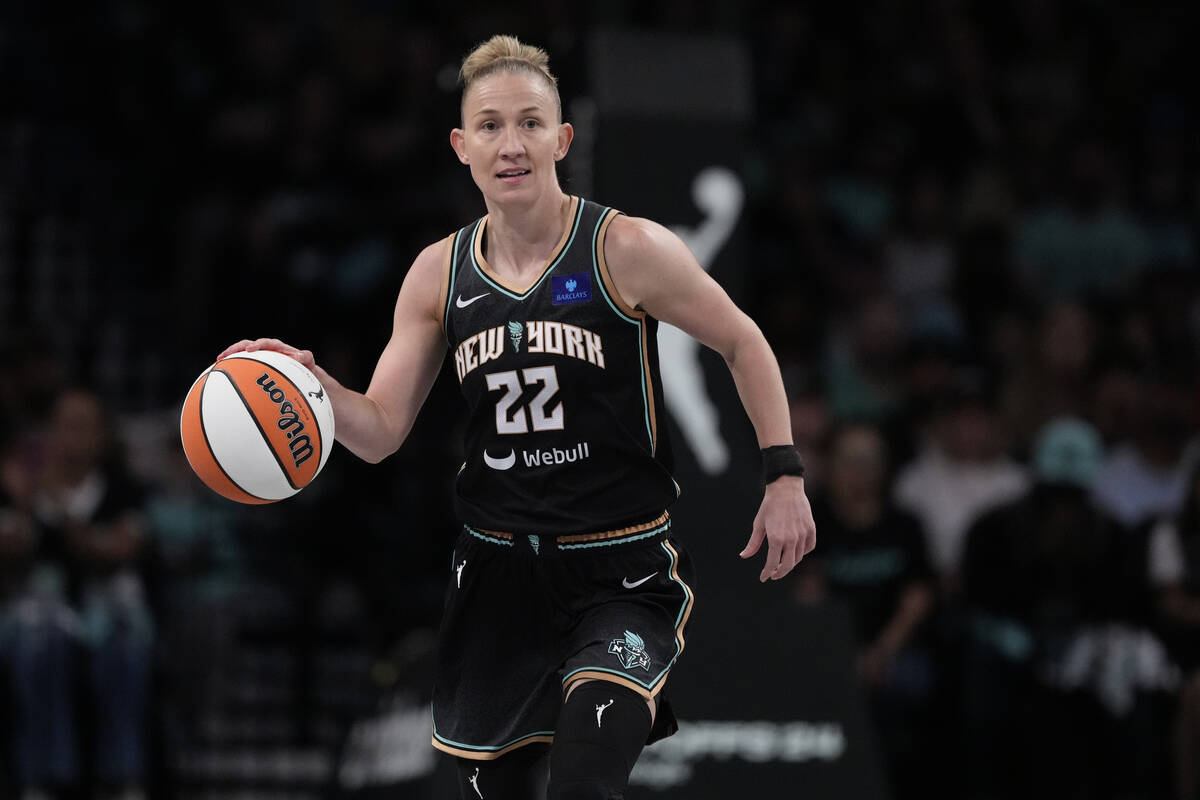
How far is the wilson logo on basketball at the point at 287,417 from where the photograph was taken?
4.39 metres

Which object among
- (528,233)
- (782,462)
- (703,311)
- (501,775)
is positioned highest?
(528,233)

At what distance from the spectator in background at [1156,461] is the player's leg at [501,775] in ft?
17.9

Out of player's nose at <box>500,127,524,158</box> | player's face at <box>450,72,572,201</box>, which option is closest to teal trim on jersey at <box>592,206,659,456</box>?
player's face at <box>450,72,572,201</box>

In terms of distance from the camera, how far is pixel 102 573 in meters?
8.37

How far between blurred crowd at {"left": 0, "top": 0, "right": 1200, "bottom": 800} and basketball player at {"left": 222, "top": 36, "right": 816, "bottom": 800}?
2.76m

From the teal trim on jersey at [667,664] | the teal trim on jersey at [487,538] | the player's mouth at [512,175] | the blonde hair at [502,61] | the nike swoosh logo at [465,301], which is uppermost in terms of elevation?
the blonde hair at [502,61]

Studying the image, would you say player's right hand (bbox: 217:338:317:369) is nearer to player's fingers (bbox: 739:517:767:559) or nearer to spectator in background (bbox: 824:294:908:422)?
player's fingers (bbox: 739:517:767:559)

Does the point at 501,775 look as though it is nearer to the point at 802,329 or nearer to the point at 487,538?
the point at 487,538

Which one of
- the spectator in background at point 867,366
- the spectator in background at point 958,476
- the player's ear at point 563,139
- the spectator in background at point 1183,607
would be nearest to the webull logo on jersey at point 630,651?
the player's ear at point 563,139

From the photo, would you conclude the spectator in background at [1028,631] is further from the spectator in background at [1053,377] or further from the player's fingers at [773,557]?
the player's fingers at [773,557]

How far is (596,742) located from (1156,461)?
6.10 metres

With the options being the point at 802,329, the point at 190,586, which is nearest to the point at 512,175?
the point at 190,586

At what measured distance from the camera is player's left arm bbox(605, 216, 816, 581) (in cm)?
449

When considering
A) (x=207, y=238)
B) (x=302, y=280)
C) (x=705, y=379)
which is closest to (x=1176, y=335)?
(x=705, y=379)
